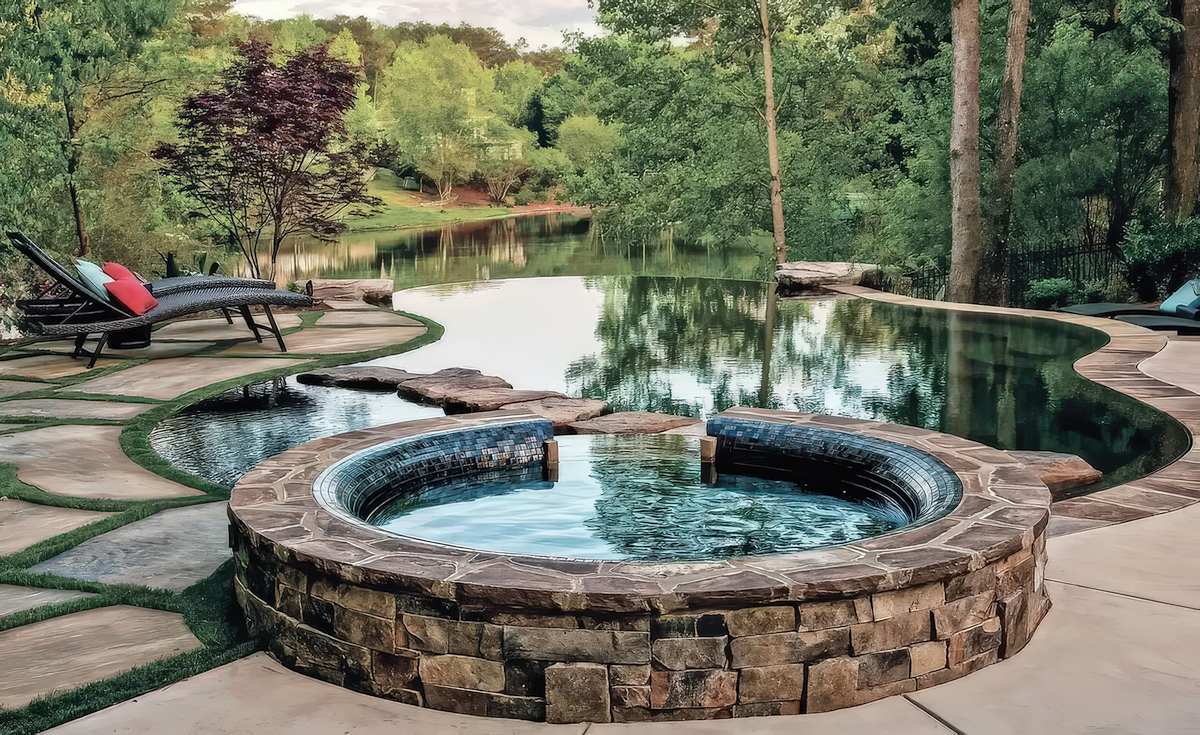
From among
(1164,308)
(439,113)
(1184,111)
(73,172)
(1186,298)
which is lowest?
(1164,308)

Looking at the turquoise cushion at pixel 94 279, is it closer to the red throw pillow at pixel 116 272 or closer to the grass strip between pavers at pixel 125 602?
the red throw pillow at pixel 116 272

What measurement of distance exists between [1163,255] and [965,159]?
2.85 meters

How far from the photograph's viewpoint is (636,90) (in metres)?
21.2

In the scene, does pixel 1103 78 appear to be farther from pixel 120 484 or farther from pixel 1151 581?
pixel 120 484

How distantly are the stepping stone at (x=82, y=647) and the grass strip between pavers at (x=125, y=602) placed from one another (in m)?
0.05

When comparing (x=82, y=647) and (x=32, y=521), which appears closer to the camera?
(x=82, y=647)

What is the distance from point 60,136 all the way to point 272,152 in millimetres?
2302

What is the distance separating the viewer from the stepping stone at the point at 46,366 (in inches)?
333

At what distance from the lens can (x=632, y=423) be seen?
6.63 metres

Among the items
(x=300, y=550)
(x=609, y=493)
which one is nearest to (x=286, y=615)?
(x=300, y=550)

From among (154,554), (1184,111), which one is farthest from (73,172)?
(1184,111)

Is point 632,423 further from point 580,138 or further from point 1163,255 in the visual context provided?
point 580,138

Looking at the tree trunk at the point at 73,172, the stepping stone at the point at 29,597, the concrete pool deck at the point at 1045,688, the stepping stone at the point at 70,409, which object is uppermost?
the tree trunk at the point at 73,172

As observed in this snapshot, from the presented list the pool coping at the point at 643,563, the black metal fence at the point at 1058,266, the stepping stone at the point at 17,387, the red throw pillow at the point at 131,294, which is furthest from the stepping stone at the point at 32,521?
the black metal fence at the point at 1058,266
